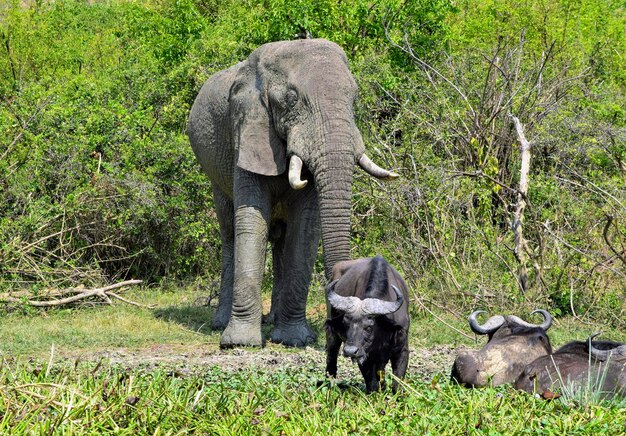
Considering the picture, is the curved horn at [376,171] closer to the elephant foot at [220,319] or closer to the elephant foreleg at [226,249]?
the elephant foreleg at [226,249]

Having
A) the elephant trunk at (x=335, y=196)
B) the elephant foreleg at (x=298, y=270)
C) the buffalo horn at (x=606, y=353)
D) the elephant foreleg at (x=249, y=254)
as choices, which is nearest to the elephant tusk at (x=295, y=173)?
the elephant trunk at (x=335, y=196)

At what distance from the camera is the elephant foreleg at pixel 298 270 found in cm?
1188

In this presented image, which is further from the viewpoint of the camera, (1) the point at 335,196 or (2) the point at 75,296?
(2) the point at 75,296

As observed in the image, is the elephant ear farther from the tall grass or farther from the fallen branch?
the tall grass

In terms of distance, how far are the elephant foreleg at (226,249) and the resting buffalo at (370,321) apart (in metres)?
4.34

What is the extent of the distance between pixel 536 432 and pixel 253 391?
6.65ft

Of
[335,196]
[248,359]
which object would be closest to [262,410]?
[248,359]

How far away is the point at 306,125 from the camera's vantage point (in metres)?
10.9

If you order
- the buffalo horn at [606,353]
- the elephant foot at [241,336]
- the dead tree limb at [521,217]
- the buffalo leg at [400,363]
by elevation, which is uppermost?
the dead tree limb at [521,217]

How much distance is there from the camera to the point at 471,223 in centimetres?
1346

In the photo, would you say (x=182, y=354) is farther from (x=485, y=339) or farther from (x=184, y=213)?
(x=184, y=213)

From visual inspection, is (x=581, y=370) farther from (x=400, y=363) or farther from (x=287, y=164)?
(x=287, y=164)

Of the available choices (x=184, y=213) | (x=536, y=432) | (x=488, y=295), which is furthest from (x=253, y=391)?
(x=184, y=213)

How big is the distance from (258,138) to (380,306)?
3.89m
